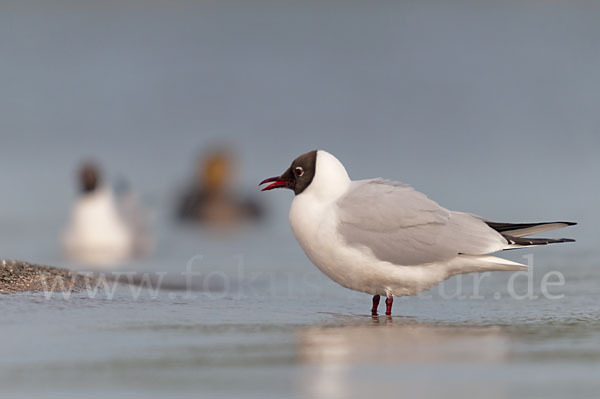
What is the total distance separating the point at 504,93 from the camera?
17.1 metres

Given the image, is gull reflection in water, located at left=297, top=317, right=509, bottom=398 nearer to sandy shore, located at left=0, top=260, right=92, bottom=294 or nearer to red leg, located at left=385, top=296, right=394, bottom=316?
red leg, located at left=385, top=296, right=394, bottom=316

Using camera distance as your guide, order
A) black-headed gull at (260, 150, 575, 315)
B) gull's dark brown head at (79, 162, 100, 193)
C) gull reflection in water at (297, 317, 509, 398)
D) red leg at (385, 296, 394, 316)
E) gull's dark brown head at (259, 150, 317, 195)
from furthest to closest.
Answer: gull's dark brown head at (79, 162, 100, 193) → gull's dark brown head at (259, 150, 317, 195) → red leg at (385, 296, 394, 316) → black-headed gull at (260, 150, 575, 315) → gull reflection in water at (297, 317, 509, 398)

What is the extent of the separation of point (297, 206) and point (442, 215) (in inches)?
30.0

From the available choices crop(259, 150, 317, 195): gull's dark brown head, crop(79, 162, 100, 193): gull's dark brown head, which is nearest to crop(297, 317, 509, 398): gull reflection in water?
crop(259, 150, 317, 195): gull's dark brown head

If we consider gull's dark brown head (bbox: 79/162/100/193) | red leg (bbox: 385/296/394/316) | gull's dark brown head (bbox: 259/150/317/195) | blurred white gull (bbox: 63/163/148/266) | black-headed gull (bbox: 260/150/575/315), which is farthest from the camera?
gull's dark brown head (bbox: 79/162/100/193)

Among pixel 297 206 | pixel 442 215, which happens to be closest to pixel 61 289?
pixel 297 206

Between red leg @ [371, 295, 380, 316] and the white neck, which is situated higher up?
the white neck

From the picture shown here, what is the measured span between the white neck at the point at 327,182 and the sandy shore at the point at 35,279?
1349 mm

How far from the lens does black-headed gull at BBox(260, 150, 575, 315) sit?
5.74 meters

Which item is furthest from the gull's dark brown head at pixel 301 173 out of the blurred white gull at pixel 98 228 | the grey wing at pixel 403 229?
the blurred white gull at pixel 98 228

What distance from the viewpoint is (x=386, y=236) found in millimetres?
5797

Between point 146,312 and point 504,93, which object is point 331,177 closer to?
point 146,312

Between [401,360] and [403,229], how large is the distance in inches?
60.2

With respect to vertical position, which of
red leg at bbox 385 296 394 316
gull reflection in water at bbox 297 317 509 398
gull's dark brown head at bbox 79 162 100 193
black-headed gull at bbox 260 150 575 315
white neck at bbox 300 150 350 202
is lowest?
gull reflection in water at bbox 297 317 509 398
